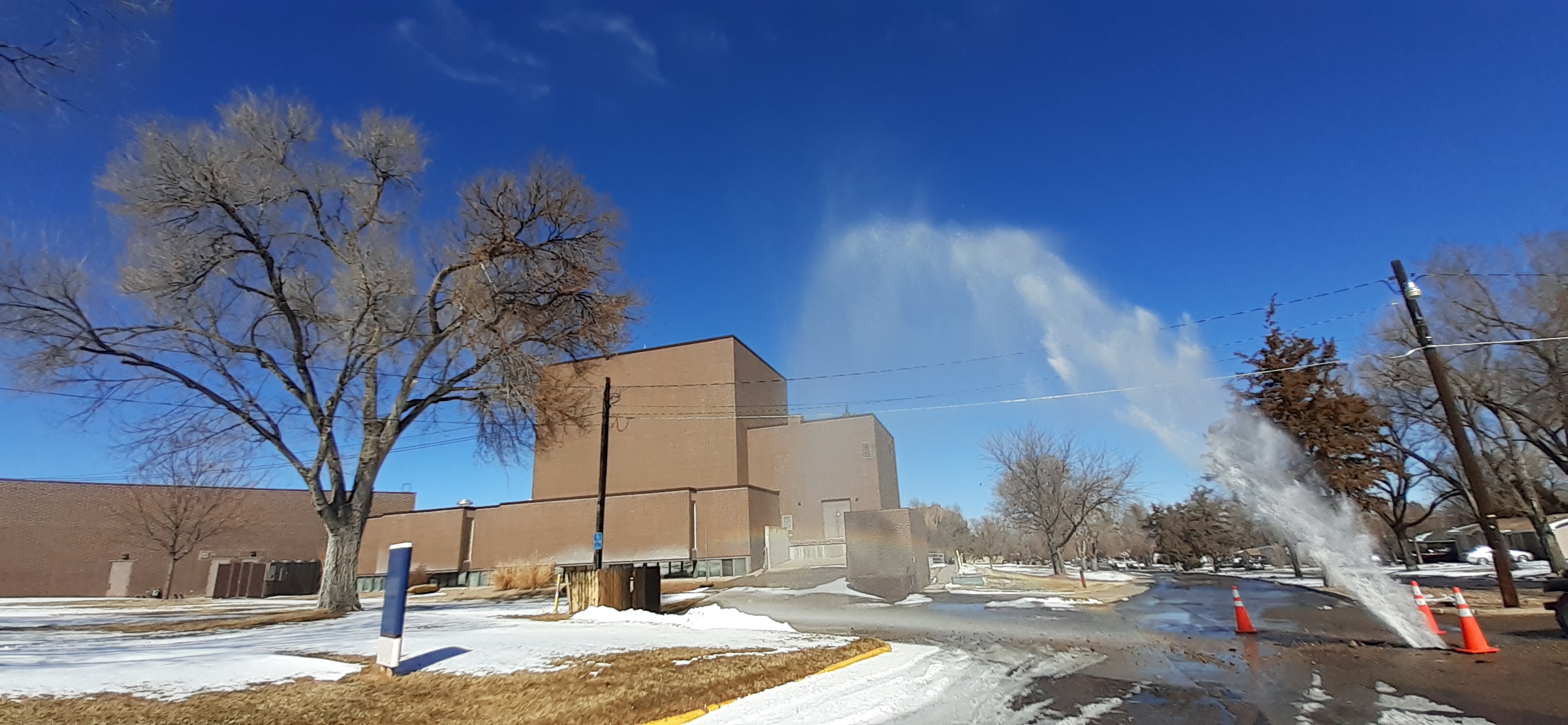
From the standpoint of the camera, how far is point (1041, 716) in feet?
21.3

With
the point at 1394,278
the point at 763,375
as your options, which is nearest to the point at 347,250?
the point at 1394,278

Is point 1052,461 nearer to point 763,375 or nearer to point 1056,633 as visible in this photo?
point 763,375

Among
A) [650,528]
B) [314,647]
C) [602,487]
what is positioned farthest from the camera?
[650,528]

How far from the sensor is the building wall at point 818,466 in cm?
4281

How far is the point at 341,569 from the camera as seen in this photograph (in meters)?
17.2

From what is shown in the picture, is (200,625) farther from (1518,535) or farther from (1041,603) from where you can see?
(1518,535)

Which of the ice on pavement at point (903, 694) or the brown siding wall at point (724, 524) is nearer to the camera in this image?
the ice on pavement at point (903, 694)

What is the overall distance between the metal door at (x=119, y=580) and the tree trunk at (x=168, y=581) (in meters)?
2.07

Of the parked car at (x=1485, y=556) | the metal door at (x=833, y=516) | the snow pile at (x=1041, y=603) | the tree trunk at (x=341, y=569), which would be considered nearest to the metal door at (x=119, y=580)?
the tree trunk at (x=341, y=569)

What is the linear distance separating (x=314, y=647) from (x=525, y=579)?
75.9 feet

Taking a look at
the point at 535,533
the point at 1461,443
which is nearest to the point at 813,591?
the point at 1461,443

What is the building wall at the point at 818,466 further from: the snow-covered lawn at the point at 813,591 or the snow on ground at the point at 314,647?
the snow on ground at the point at 314,647

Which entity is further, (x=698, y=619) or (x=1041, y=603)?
(x=1041, y=603)

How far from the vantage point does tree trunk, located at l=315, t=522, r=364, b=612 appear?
16.9 meters
